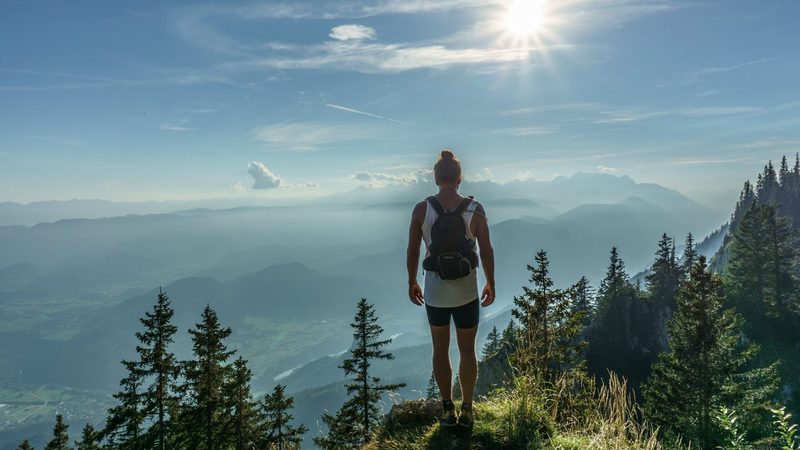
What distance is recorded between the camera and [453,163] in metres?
5.65

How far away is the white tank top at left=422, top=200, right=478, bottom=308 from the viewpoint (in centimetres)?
556

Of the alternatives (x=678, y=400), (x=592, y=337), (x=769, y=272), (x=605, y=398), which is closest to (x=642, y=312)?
(x=592, y=337)

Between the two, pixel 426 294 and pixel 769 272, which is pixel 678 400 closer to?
pixel 426 294

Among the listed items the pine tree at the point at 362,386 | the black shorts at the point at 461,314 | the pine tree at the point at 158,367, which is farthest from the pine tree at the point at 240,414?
the black shorts at the point at 461,314

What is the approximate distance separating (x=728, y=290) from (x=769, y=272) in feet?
17.5

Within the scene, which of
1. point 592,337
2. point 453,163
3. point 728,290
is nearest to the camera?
point 453,163

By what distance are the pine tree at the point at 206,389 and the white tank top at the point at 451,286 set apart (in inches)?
686

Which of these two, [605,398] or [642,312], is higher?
[605,398]

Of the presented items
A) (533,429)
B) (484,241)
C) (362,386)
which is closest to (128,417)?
(362,386)

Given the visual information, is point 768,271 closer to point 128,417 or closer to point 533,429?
point 533,429

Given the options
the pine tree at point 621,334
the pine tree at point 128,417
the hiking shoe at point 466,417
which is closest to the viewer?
the hiking shoe at point 466,417

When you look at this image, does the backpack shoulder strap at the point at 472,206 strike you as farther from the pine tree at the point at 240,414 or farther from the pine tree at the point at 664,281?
the pine tree at the point at 664,281

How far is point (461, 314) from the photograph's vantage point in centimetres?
561

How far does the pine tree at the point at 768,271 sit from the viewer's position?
3703 cm
